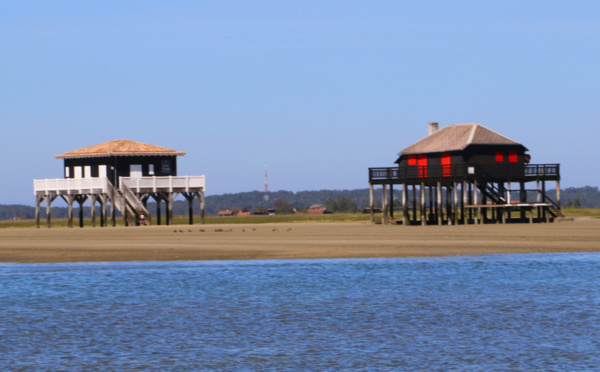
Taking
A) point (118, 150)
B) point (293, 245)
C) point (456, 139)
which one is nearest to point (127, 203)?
point (118, 150)

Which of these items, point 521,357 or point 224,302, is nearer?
point 521,357

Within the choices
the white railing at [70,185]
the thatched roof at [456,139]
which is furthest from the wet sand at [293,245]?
the white railing at [70,185]

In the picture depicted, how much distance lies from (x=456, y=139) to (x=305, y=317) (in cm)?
3906

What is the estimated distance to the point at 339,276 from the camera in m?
23.9

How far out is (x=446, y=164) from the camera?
178ft

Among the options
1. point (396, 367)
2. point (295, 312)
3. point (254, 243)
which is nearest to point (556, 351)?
point (396, 367)

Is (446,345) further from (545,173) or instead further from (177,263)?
(545,173)

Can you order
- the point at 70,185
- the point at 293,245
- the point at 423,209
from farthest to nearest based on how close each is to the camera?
the point at 70,185 → the point at 423,209 → the point at 293,245

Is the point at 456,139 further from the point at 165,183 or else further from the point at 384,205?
the point at 165,183

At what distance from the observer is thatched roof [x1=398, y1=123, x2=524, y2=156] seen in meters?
53.7

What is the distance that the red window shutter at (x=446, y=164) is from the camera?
53.3 metres

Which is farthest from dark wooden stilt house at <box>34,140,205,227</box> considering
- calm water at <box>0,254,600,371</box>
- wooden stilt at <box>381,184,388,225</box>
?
calm water at <box>0,254,600,371</box>

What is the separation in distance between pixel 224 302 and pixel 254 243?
16221 mm

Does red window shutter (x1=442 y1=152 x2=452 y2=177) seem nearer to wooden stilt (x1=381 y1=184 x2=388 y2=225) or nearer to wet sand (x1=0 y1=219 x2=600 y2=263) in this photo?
wooden stilt (x1=381 y1=184 x2=388 y2=225)
